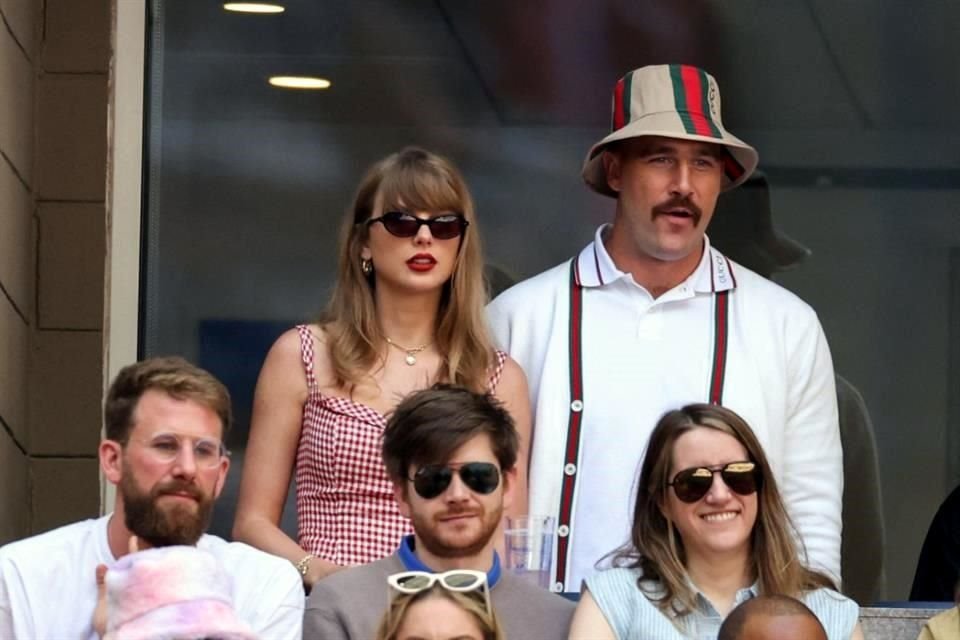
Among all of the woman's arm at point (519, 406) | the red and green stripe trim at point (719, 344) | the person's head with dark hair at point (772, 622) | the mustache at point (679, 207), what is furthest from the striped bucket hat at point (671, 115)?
the person's head with dark hair at point (772, 622)

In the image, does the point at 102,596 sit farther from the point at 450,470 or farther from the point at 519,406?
the point at 519,406

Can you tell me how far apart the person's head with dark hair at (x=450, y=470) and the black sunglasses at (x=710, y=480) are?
0.37 m

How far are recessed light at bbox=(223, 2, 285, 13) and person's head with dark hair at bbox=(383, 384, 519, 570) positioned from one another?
2.72 meters

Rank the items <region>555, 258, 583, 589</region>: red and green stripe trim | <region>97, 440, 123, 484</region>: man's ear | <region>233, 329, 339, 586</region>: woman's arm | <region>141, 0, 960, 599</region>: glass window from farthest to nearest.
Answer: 1. <region>141, 0, 960, 599</region>: glass window
2. <region>555, 258, 583, 589</region>: red and green stripe trim
3. <region>233, 329, 339, 586</region>: woman's arm
4. <region>97, 440, 123, 484</region>: man's ear

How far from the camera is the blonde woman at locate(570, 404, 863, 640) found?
14.0ft

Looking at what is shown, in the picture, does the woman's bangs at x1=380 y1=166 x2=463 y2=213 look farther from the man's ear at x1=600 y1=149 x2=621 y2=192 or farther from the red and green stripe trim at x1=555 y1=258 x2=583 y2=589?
the man's ear at x1=600 y1=149 x2=621 y2=192

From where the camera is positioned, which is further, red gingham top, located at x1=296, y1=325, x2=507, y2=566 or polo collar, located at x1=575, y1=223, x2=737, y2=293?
polo collar, located at x1=575, y1=223, x2=737, y2=293

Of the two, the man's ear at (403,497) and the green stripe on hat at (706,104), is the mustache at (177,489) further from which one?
the green stripe on hat at (706,104)

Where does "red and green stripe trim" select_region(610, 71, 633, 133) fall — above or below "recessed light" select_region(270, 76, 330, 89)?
below

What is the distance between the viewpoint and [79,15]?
671 cm

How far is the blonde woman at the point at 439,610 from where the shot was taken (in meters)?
3.66

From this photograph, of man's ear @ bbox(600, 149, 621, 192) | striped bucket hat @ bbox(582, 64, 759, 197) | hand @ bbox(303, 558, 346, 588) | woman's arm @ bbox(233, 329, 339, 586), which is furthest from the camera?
man's ear @ bbox(600, 149, 621, 192)

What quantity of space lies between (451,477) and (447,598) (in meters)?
0.42

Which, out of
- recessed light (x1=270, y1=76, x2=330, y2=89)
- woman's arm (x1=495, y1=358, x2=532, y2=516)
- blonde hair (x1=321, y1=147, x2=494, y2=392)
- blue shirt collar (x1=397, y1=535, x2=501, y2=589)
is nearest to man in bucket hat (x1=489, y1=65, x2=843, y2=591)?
woman's arm (x1=495, y1=358, x2=532, y2=516)
